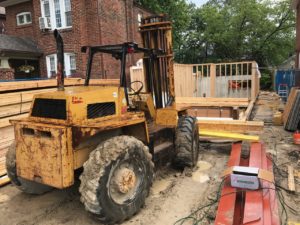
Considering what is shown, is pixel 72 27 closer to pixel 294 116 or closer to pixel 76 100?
pixel 294 116

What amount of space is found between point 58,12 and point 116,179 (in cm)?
1490

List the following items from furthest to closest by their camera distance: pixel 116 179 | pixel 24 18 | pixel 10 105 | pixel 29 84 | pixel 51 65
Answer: pixel 24 18, pixel 51 65, pixel 29 84, pixel 10 105, pixel 116 179

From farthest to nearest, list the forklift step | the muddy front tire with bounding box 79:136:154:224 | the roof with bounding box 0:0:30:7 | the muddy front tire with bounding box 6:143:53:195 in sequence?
the roof with bounding box 0:0:30:7 → the forklift step → the muddy front tire with bounding box 6:143:53:195 → the muddy front tire with bounding box 79:136:154:224

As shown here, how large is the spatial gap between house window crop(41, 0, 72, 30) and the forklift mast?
11.8m

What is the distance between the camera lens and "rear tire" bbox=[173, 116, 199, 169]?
542 cm

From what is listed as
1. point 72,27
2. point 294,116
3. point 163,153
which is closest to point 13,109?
point 163,153

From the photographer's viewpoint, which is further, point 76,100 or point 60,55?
point 60,55

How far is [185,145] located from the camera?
213 inches

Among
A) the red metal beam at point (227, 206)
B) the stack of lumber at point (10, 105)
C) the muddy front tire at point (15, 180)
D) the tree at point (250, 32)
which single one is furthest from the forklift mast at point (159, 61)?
the tree at point (250, 32)

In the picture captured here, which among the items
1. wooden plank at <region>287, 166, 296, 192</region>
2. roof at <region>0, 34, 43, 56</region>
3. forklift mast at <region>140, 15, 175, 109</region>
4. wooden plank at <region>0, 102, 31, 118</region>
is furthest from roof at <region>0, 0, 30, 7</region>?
wooden plank at <region>287, 166, 296, 192</region>

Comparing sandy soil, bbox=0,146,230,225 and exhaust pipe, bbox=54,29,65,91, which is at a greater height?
exhaust pipe, bbox=54,29,65,91

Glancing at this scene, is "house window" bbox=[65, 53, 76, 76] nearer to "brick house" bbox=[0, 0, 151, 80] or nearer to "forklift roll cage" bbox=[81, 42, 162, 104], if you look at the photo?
"brick house" bbox=[0, 0, 151, 80]

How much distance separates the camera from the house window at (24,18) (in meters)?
17.6

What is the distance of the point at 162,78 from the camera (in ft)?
17.9
